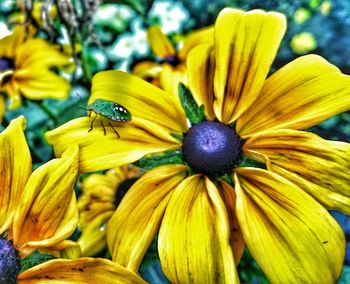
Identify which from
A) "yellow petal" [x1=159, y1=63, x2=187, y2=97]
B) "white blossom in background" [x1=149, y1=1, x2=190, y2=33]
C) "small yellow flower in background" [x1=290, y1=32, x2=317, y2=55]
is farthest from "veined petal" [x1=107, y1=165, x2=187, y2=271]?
"white blossom in background" [x1=149, y1=1, x2=190, y2=33]

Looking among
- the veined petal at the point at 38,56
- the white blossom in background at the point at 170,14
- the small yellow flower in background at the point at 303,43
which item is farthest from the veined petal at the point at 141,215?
the white blossom in background at the point at 170,14

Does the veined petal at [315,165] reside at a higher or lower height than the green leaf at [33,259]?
higher

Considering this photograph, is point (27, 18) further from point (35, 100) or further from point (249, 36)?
point (249, 36)

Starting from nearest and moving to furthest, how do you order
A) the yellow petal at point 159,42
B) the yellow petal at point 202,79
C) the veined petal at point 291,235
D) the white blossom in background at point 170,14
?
the veined petal at point 291,235
the yellow petal at point 202,79
the yellow petal at point 159,42
the white blossom in background at point 170,14

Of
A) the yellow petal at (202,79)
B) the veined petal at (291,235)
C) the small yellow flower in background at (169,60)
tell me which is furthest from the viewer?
the small yellow flower in background at (169,60)

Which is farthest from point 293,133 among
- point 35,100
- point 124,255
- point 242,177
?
point 35,100

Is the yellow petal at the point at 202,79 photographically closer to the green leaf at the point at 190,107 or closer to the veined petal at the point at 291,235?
the green leaf at the point at 190,107
